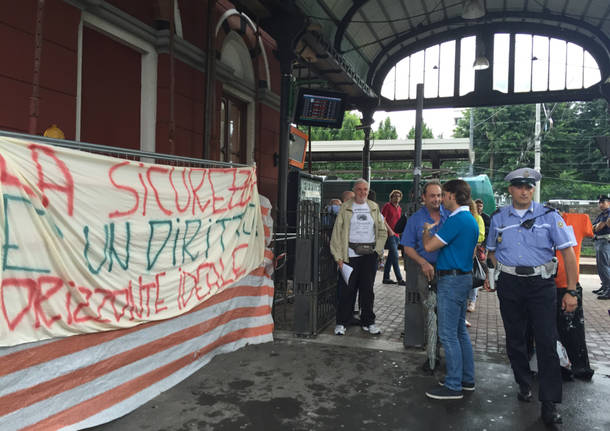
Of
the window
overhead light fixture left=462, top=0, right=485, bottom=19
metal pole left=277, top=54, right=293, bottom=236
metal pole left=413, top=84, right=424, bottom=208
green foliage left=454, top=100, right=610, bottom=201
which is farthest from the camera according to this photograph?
green foliage left=454, top=100, right=610, bottom=201

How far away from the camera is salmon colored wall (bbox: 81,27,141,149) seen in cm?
642

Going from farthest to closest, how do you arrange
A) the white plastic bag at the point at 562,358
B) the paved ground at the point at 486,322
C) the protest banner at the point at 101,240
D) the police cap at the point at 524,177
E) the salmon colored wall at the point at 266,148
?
the salmon colored wall at the point at 266,148 → the paved ground at the point at 486,322 → the white plastic bag at the point at 562,358 → the police cap at the point at 524,177 → the protest banner at the point at 101,240

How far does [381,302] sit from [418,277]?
329 cm

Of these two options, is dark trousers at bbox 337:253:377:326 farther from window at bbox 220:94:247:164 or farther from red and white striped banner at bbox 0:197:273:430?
window at bbox 220:94:247:164

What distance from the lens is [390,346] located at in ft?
18.5

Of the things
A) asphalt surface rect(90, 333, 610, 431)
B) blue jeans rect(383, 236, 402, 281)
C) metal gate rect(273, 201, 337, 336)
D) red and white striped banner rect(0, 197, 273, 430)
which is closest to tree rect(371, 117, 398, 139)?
blue jeans rect(383, 236, 402, 281)

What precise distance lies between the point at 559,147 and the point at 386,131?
17.6 meters

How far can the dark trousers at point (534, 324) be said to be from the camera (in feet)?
12.3

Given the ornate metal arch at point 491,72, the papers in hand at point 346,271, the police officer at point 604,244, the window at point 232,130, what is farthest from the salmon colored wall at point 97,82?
the police officer at point 604,244

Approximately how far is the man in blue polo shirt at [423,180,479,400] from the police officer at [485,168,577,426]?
0.26 m

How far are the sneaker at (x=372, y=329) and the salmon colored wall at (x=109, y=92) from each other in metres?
4.08

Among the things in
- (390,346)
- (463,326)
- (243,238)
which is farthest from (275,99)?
(463,326)

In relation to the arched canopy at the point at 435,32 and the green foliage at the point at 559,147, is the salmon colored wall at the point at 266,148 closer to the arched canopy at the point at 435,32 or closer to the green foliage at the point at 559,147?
the arched canopy at the point at 435,32

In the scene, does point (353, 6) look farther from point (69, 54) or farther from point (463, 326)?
point (463, 326)
